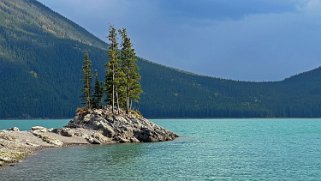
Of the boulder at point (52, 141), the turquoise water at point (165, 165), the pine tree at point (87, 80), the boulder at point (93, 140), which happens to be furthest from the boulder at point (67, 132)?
the pine tree at point (87, 80)

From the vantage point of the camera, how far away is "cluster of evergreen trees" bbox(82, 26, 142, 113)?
116812 millimetres

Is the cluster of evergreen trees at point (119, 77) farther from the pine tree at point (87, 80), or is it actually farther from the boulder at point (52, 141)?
the boulder at point (52, 141)

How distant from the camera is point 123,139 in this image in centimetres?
10312

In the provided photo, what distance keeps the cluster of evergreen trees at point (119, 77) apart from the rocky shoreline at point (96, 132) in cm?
688

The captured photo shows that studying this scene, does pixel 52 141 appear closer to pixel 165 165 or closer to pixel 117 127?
pixel 117 127

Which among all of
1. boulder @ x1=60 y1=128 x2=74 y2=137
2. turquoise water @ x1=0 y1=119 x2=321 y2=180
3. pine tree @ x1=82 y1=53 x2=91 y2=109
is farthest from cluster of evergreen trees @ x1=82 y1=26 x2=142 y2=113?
turquoise water @ x1=0 y1=119 x2=321 y2=180

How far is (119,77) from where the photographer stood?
11925 cm

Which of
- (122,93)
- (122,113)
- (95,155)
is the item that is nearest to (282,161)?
(95,155)

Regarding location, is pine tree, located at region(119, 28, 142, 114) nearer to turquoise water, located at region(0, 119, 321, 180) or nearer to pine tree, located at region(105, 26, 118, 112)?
pine tree, located at region(105, 26, 118, 112)

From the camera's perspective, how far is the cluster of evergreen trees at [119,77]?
11681cm

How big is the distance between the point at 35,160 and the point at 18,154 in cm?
455

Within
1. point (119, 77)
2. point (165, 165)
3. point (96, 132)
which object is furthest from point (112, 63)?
point (165, 165)

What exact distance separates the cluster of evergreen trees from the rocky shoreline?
22.6 feet

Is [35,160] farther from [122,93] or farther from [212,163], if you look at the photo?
[122,93]
